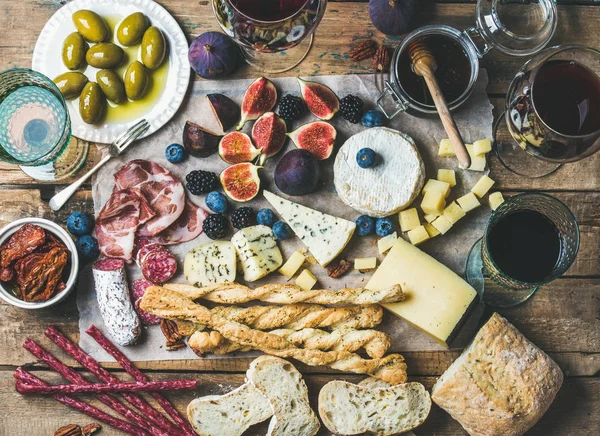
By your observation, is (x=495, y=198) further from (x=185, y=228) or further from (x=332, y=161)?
(x=185, y=228)

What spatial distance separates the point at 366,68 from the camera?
2.60 meters

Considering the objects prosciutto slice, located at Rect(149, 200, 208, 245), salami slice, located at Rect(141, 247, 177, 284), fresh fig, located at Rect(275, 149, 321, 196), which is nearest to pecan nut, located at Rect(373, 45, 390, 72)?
fresh fig, located at Rect(275, 149, 321, 196)

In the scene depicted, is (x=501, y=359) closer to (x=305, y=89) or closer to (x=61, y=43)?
(x=305, y=89)

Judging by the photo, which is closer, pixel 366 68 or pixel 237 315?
pixel 237 315

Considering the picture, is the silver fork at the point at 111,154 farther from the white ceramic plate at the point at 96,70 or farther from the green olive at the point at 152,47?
the green olive at the point at 152,47

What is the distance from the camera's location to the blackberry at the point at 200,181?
8.18 feet

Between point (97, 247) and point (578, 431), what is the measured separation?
2174 mm

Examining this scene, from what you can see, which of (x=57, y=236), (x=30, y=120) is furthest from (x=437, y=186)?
(x=30, y=120)

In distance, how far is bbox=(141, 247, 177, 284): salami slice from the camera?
8.14 ft

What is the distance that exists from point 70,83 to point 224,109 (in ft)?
2.10

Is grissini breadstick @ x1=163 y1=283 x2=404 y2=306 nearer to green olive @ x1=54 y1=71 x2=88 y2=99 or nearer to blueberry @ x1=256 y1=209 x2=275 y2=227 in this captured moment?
blueberry @ x1=256 y1=209 x2=275 y2=227

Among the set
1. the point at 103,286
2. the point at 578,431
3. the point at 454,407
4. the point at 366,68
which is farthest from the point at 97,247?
the point at 578,431

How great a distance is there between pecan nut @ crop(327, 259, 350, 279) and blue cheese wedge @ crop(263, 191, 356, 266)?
0.11ft

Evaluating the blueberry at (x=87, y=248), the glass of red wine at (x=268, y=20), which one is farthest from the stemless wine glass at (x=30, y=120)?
the glass of red wine at (x=268, y=20)
